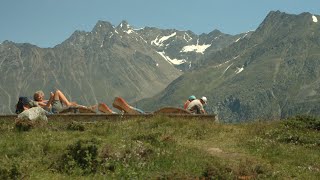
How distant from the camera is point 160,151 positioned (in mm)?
13375

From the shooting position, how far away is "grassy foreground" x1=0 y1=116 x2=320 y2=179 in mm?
11617

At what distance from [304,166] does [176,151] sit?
3.32m

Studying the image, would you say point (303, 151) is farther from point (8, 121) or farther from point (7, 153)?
point (8, 121)

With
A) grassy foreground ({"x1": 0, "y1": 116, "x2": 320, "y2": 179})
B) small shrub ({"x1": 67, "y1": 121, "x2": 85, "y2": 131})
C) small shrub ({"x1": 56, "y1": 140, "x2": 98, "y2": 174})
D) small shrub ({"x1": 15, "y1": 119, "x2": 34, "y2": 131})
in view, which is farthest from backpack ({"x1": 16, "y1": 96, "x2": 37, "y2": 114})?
small shrub ({"x1": 56, "y1": 140, "x2": 98, "y2": 174})

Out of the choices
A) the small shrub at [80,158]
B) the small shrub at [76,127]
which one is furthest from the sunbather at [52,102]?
the small shrub at [80,158]

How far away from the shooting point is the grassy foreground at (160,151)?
38.1ft

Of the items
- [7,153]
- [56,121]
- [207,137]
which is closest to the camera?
[7,153]

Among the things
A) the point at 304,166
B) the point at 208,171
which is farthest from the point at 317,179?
the point at 208,171

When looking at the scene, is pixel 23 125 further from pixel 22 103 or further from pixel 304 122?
pixel 304 122

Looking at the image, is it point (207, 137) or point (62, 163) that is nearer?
point (62, 163)

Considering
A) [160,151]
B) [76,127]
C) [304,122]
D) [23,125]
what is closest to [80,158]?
[160,151]

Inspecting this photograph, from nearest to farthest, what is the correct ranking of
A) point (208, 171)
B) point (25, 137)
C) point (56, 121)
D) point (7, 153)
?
1. point (208, 171)
2. point (7, 153)
3. point (25, 137)
4. point (56, 121)

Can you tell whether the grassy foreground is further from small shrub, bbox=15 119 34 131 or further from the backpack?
the backpack

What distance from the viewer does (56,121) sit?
781 inches
